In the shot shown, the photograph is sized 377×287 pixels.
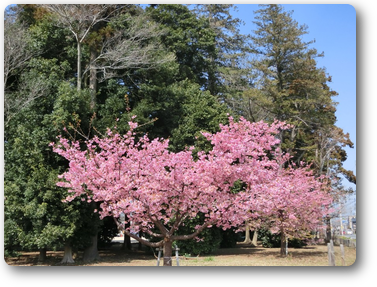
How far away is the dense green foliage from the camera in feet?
34.0

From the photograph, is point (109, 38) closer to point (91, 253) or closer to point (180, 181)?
point (91, 253)

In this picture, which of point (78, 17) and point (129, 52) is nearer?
point (78, 17)

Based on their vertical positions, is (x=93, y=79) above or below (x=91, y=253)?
above

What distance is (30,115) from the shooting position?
10.9 metres

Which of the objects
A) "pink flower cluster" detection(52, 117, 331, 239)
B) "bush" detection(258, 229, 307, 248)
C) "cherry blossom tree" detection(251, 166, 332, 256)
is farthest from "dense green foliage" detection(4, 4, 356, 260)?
"pink flower cluster" detection(52, 117, 331, 239)

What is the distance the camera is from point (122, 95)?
12.9 meters

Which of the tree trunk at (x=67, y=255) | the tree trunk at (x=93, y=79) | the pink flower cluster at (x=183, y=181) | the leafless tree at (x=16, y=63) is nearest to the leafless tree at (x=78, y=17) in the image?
the tree trunk at (x=93, y=79)

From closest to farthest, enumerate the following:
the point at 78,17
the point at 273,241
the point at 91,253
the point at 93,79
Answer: the point at 78,17, the point at 91,253, the point at 93,79, the point at 273,241

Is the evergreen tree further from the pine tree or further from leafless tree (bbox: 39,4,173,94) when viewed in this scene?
leafless tree (bbox: 39,4,173,94)

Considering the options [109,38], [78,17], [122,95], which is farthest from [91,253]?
[78,17]

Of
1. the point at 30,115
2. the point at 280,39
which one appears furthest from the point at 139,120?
the point at 280,39

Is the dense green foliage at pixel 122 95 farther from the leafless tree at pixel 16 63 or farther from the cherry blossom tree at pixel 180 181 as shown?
the cherry blossom tree at pixel 180 181

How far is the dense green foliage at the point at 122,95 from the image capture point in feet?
34.0

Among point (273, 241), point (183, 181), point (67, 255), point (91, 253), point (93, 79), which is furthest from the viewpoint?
point (273, 241)
